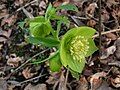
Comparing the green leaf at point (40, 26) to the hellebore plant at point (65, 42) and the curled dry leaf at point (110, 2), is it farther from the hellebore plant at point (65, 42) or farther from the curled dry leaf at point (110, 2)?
the curled dry leaf at point (110, 2)

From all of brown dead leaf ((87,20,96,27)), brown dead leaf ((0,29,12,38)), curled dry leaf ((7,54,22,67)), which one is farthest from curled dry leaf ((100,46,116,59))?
brown dead leaf ((0,29,12,38))

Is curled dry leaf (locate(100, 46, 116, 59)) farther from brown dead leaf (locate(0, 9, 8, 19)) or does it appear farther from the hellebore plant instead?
brown dead leaf (locate(0, 9, 8, 19))

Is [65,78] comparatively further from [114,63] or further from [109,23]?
[109,23]

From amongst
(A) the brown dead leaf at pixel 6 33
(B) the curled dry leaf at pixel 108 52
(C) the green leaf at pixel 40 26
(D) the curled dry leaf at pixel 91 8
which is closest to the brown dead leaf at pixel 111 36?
(B) the curled dry leaf at pixel 108 52

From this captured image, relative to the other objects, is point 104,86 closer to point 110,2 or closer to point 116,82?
point 116,82

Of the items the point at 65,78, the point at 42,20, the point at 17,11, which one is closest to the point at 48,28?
the point at 42,20

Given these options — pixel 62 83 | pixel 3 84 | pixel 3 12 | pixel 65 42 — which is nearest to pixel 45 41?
pixel 65 42
